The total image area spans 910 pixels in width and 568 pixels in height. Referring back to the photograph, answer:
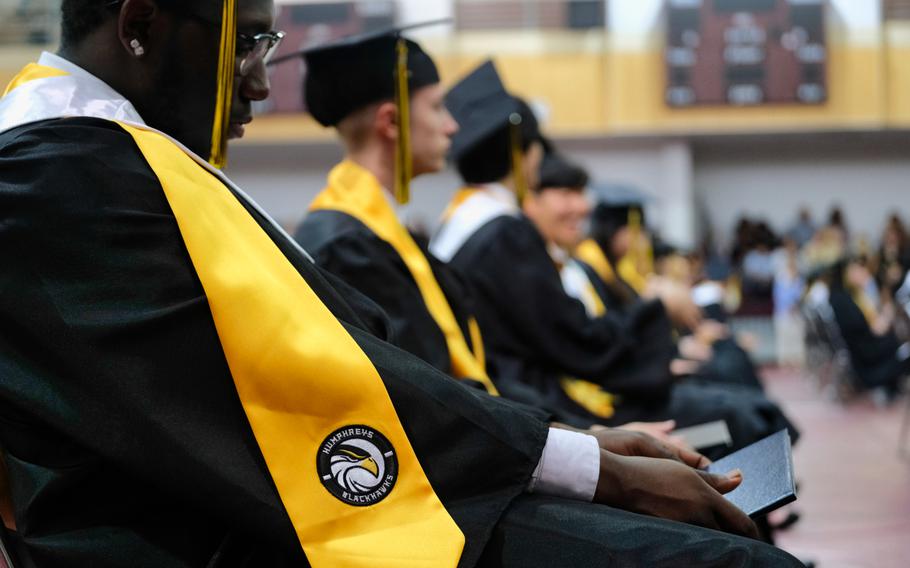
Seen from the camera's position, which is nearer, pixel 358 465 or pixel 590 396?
pixel 358 465

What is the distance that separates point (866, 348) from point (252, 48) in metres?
9.68

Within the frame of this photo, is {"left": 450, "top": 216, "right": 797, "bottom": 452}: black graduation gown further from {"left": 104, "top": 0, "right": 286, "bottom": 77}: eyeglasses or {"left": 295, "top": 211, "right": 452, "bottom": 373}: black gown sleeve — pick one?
{"left": 104, "top": 0, "right": 286, "bottom": 77}: eyeglasses

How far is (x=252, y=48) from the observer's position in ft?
5.79

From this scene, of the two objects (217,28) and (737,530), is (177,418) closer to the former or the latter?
(217,28)

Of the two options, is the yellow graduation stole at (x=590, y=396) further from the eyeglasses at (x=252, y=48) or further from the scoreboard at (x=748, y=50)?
the scoreboard at (x=748, y=50)

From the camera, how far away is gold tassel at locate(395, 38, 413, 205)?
2.80m

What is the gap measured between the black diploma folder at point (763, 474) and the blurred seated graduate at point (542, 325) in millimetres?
1468

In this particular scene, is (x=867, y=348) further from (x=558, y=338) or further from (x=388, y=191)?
(x=388, y=191)

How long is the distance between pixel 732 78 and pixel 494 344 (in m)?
12.6

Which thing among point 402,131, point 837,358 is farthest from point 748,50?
point 402,131

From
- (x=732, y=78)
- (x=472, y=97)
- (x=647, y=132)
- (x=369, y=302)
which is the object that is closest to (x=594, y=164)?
(x=647, y=132)

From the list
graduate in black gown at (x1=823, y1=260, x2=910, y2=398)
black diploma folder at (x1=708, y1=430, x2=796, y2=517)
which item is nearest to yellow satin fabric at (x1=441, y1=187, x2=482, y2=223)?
black diploma folder at (x1=708, y1=430, x2=796, y2=517)

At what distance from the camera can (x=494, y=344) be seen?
11.9 feet

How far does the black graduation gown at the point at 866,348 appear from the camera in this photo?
410 inches
